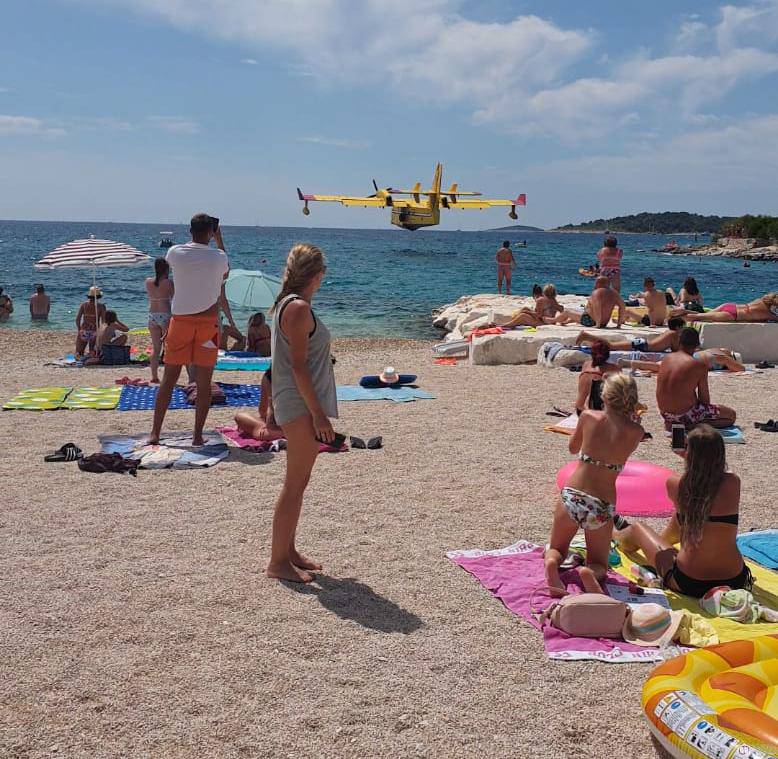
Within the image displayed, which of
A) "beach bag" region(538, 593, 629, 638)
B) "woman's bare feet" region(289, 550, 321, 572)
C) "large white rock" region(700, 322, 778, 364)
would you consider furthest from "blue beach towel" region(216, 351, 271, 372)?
"beach bag" region(538, 593, 629, 638)

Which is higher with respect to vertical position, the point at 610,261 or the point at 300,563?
the point at 610,261

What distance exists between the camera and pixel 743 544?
4.54 meters

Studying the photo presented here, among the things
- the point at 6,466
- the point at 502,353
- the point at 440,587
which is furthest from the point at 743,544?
the point at 502,353

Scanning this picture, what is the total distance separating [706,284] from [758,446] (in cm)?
3704

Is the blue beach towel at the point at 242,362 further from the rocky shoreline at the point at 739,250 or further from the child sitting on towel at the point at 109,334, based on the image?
Answer: the rocky shoreline at the point at 739,250

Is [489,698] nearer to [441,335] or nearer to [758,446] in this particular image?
[758,446]

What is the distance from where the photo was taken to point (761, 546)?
4488 mm

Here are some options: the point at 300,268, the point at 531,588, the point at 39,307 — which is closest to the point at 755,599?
the point at 531,588

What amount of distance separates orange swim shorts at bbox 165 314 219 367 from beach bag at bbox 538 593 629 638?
3651mm

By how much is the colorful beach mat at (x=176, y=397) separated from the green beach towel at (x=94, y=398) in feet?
0.27

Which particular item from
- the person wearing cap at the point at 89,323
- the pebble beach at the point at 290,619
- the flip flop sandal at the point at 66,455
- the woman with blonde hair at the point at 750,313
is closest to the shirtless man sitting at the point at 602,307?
the woman with blonde hair at the point at 750,313

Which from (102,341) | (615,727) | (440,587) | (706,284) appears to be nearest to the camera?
(615,727)

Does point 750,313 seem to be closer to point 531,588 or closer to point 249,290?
point 249,290

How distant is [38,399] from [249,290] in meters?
3.88
